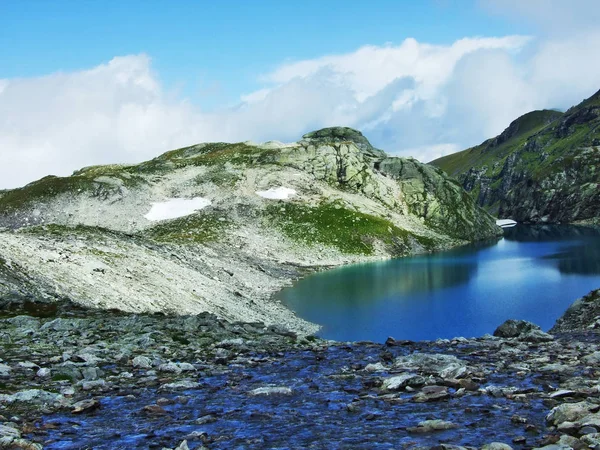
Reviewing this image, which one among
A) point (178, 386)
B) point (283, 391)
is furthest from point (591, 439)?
point (178, 386)

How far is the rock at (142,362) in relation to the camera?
22938mm

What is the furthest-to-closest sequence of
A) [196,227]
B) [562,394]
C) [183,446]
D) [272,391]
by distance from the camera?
[196,227], [272,391], [562,394], [183,446]

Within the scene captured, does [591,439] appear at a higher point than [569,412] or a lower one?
higher

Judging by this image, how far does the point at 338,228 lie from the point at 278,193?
80.3ft

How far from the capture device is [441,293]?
268 feet

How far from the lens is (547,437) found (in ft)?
41.9

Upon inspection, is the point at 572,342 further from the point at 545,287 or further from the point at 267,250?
the point at 267,250

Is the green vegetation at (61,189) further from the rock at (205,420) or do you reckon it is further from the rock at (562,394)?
the rock at (562,394)

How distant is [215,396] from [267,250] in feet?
347

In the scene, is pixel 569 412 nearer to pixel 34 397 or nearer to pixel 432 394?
pixel 432 394

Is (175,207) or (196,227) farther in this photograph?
(175,207)

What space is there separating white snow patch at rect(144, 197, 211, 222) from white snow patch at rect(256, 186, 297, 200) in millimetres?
16609

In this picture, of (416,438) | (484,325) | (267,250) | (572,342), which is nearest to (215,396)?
(416,438)

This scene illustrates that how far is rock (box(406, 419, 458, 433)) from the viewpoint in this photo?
14.1 meters
